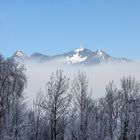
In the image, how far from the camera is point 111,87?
238 feet

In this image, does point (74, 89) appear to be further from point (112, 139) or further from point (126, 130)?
point (126, 130)

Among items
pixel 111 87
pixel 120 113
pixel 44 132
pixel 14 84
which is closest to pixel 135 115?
pixel 120 113

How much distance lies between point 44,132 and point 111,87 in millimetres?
34956

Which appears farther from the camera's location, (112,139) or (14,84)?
(112,139)

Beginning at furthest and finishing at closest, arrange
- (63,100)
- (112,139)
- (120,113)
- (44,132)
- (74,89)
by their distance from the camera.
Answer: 1. (44,132)
2. (120,113)
3. (112,139)
4. (74,89)
5. (63,100)

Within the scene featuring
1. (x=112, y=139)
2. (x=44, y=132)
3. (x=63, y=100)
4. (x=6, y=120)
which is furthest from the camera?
(x=44, y=132)

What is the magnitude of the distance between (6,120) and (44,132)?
52350 mm

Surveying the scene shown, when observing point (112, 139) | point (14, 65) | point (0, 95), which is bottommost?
→ point (112, 139)

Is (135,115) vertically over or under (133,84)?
under

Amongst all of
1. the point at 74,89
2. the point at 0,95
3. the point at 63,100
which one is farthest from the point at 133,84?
the point at 63,100

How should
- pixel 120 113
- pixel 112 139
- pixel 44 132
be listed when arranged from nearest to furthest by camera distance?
1. pixel 112 139
2. pixel 120 113
3. pixel 44 132

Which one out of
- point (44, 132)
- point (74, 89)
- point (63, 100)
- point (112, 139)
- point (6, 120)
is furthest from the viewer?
point (44, 132)

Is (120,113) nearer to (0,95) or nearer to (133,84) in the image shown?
(133,84)

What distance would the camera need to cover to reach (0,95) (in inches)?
2116
